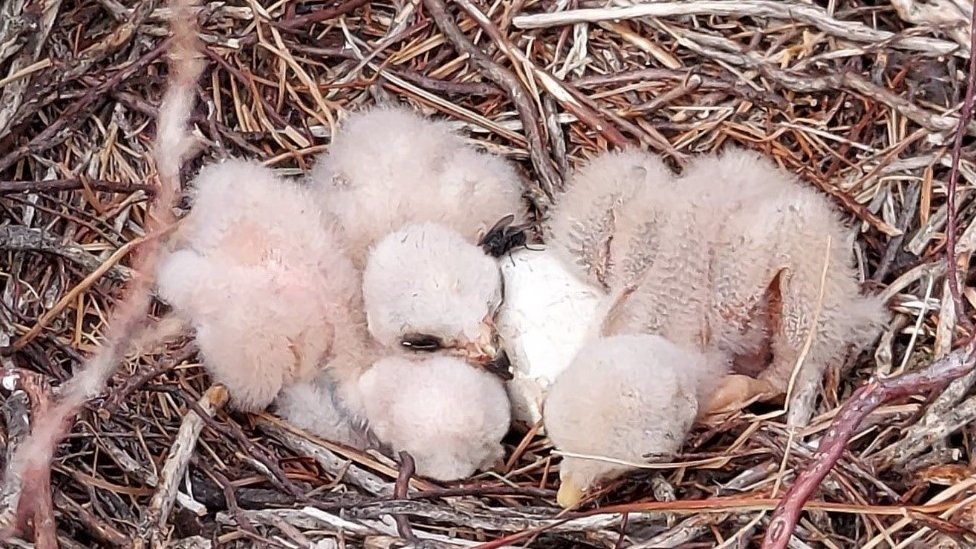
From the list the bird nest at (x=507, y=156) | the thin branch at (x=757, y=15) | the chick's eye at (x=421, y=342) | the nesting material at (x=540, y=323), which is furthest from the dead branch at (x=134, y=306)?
the thin branch at (x=757, y=15)

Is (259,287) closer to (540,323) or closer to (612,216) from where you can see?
(540,323)

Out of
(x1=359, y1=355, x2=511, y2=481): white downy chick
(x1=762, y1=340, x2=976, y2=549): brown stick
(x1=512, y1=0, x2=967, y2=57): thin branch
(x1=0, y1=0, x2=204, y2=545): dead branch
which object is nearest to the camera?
(x1=0, y1=0, x2=204, y2=545): dead branch

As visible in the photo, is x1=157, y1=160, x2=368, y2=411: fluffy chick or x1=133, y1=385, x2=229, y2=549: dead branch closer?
x1=133, y1=385, x2=229, y2=549: dead branch

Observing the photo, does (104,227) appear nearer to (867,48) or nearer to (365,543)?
(365,543)

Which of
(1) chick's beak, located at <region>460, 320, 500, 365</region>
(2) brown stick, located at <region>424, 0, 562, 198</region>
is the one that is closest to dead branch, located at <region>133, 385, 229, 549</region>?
(1) chick's beak, located at <region>460, 320, 500, 365</region>

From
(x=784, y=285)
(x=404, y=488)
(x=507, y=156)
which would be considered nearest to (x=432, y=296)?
(x=404, y=488)

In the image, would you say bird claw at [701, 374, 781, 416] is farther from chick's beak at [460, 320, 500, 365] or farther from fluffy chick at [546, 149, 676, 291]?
chick's beak at [460, 320, 500, 365]

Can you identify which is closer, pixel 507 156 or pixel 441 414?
pixel 441 414
